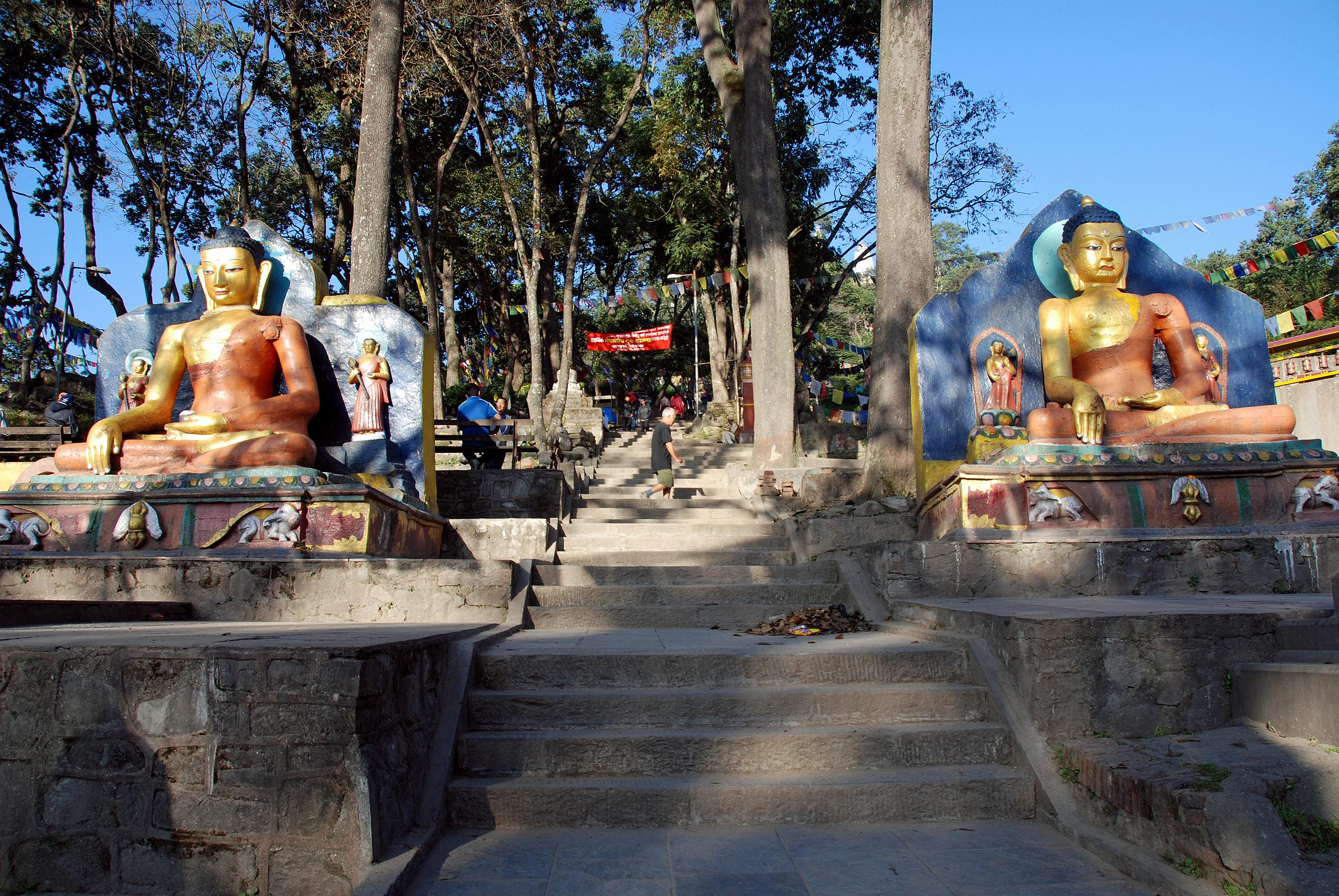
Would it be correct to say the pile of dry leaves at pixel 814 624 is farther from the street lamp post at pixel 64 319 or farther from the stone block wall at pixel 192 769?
the street lamp post at pixel 64 319

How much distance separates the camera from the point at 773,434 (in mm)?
11000

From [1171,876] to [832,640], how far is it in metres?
2.39

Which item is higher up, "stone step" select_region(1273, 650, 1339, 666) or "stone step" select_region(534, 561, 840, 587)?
"stone step" select_region(534, 561, 840, 587)

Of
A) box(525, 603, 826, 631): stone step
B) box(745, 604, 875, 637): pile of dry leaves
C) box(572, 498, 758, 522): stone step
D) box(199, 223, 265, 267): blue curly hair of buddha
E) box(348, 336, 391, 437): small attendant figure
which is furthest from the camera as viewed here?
box(572, 498, 758, 522): stone step

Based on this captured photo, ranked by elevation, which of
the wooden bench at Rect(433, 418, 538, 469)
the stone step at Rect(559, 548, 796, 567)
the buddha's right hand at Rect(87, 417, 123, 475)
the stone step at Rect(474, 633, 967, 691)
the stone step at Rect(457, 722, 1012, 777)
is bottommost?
the stone step at Rect(457, 722, 1012, 777)

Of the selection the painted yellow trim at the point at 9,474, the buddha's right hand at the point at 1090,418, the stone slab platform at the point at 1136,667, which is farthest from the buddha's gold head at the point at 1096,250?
the painted yellow trim at the point at 9,474

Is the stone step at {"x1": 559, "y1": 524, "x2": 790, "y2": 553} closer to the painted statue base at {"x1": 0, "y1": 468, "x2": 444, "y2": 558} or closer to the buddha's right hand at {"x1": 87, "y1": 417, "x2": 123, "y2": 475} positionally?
the painted statue base at {"x1": 0, "y1": 468, "x2": 444, "y2": 558}

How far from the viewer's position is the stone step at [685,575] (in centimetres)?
696

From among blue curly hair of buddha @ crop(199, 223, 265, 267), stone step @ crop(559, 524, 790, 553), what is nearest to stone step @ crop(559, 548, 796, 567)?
stone step @ crop(559, 524, 790, 553)

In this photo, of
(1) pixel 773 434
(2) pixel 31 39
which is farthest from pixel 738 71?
(2) pixel 31 39

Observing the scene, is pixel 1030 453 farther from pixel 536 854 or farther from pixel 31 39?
pixel 31 39

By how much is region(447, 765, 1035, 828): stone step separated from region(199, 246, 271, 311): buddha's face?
543cm

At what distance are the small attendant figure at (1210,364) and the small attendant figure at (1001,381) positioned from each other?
4.76 ft

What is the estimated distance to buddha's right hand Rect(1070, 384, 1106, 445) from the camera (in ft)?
22.4
